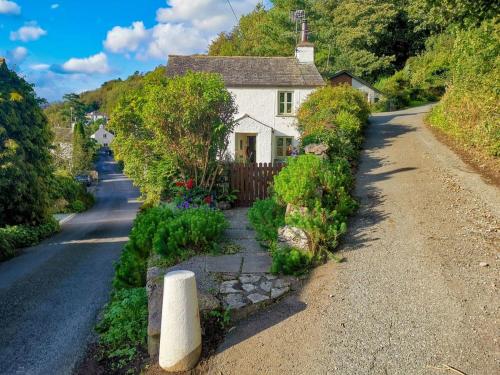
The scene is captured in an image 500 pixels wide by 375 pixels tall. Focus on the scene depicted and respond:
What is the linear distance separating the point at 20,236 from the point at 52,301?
8.15 metres

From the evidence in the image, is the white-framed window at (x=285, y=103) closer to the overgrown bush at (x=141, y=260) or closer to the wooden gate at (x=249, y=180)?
the wooden gate at (x=249, y=180)

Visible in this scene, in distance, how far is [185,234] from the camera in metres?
6.09

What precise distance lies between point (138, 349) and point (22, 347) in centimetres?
190

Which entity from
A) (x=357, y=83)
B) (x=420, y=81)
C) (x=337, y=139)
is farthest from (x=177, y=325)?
(x=420, y=81)

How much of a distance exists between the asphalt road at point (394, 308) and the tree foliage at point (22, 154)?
465 inches

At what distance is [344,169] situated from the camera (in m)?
9.54

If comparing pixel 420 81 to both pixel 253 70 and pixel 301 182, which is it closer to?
pixel 253 70

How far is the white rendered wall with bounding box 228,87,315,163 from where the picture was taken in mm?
22359

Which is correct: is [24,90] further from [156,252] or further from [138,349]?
[138,349]

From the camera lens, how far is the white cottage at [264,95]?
22.5 metres

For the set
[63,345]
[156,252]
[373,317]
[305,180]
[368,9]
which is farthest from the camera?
[368,9]

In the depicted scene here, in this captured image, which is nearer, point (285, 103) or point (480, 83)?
point (480, 83)

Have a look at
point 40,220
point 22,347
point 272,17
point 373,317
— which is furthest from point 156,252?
point 272,17

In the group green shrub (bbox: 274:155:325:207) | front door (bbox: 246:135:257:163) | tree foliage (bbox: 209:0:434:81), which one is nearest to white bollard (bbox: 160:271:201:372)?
green shrub (bbox: 274:155:325:207)
